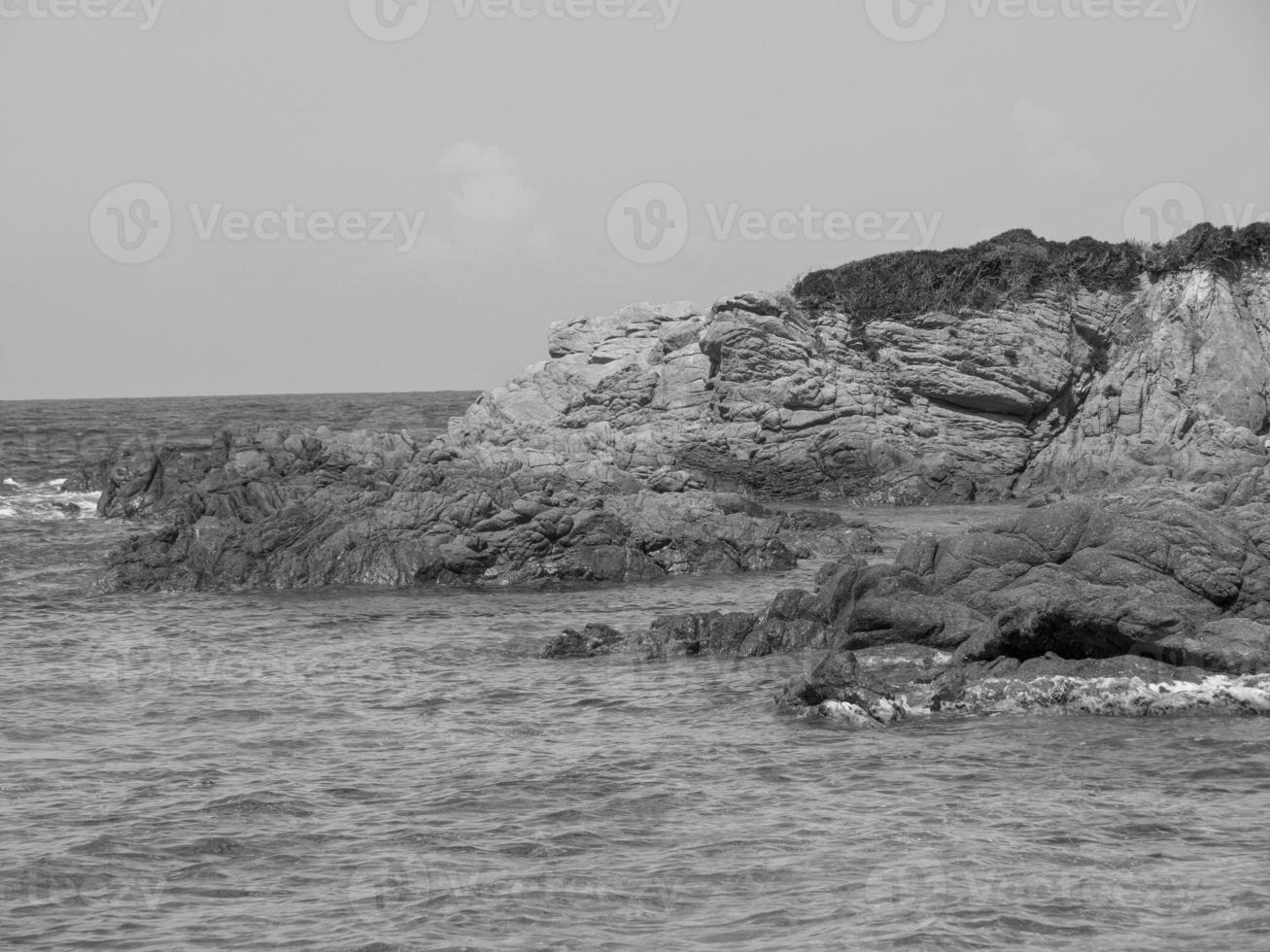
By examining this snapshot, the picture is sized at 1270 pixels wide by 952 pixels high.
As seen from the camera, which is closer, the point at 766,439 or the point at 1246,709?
the point at 1246,709

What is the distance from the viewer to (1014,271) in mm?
54938

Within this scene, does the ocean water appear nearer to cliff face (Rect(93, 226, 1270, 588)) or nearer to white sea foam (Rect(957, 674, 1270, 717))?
white sea foam (Rect(957, 674, 1270, 717))

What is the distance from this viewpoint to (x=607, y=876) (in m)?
13.2

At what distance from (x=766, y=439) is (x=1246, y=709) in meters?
34.0

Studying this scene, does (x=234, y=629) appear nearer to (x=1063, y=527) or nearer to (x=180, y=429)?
(x=1063, y=527)

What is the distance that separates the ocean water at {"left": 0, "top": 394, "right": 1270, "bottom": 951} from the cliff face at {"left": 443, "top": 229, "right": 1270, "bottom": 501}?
90.2 ft

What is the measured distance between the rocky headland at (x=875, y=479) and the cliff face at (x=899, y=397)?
122 mm

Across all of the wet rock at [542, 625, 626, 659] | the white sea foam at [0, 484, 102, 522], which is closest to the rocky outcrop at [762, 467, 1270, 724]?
the wet rock at [542, 625, 626, 659]

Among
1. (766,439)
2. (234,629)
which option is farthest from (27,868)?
(766,439)

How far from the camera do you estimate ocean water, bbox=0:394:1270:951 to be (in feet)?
39.3

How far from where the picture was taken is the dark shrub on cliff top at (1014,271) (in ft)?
178

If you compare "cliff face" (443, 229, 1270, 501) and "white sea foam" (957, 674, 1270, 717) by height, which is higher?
Answer: "cliff face" (443, 229, 1270, 501)

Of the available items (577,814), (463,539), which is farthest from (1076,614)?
(463,539)

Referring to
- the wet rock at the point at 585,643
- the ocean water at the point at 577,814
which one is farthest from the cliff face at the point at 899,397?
the ocean water at the point at 577,814
